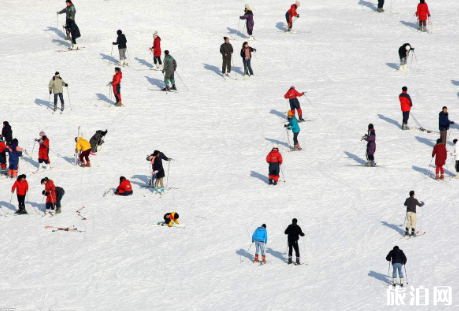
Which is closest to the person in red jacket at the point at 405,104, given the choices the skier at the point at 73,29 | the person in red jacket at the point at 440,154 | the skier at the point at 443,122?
the skier at the point at 443,122

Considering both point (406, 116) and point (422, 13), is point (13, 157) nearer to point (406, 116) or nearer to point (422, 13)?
point (406, 116)

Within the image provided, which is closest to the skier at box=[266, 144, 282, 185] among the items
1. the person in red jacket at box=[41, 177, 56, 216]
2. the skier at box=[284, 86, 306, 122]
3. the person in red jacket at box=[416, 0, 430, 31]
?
the skier at box=[284, 86, 306, 122]

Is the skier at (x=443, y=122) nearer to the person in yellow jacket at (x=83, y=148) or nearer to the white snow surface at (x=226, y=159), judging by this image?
the white snow surface at (x=226, y=159)

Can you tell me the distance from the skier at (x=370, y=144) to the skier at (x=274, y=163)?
290 centimetres

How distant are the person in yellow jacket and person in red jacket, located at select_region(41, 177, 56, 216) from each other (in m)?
3.43

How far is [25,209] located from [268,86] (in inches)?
539

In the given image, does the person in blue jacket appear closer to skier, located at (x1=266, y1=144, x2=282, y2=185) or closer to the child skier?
skier, located at (x1=266, y1=144, x2=282, y2=185)

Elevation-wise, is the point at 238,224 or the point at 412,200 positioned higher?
the point at 412,200

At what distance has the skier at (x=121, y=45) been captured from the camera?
33.5m

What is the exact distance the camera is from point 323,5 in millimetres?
43250

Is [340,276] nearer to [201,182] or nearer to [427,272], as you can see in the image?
[427,272]

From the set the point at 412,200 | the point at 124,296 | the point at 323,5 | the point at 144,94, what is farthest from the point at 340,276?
the point at 323,5

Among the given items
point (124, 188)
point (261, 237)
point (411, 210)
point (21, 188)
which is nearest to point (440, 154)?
point (411, 210)

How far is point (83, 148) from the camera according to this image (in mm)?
25203
